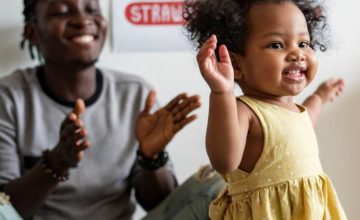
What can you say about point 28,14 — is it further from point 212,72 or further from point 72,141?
point 212,72

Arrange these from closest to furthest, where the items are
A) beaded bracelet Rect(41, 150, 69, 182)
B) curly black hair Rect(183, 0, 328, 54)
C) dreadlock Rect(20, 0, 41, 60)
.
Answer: curly black hair Rect(183, 0, 328, 54) → beaded bracelet Rect(41, 150, 69, 182) → dreadlock Rect(20, 0, 41, 60)

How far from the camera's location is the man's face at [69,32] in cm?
135

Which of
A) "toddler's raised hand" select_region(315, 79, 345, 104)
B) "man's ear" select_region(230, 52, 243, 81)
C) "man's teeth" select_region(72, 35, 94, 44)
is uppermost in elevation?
"man's ear" select_region(230, 52, 243, 81)

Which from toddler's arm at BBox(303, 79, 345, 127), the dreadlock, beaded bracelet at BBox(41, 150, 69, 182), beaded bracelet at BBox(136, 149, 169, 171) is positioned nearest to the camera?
toddler's arm at BBox(303, 79, 345, 127)

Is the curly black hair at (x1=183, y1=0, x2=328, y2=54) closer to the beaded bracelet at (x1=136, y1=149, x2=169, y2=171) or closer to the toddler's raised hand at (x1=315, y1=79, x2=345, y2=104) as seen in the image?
the toddler's raised hand at (x1=315, y1=79, x2=345, y2=104)

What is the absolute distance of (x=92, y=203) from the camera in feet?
4.45

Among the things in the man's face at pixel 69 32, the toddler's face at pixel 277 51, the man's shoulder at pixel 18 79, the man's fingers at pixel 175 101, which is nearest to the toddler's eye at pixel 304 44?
the toddler's face at pixel 277 51

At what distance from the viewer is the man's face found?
4.43ft

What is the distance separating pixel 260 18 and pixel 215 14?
0.06m

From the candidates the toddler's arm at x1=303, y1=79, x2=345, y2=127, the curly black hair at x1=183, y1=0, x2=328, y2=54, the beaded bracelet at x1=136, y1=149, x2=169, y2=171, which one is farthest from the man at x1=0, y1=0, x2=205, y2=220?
the curly black hair at x1=183, y1=0, x2=328, y2=54

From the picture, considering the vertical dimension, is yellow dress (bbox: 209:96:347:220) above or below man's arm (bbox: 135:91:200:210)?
above

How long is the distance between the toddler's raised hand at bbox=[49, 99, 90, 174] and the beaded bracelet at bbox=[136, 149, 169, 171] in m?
0.19

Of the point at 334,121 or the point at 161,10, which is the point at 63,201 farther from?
the point at 334,121

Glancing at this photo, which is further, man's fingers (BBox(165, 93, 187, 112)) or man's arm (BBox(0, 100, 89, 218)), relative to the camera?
man's fingers (BBox(165, 93, 187, 112))
